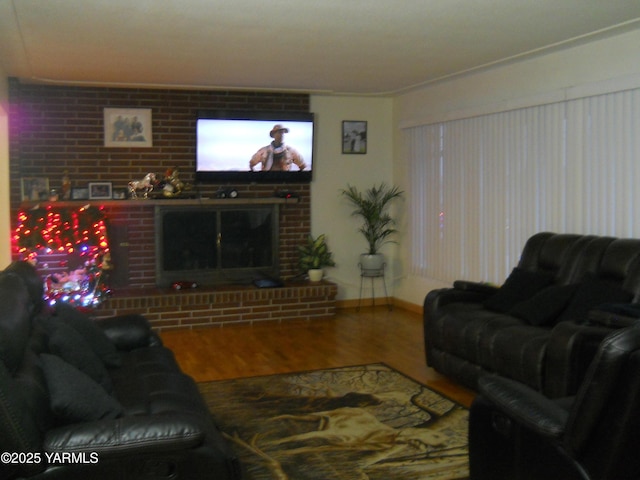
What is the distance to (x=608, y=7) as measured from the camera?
424 centimetres

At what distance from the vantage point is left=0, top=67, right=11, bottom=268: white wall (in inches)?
255

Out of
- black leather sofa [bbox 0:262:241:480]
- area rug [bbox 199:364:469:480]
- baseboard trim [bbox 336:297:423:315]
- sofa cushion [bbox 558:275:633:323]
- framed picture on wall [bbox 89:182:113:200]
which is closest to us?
black leather sofa [bbox 0:262:241:480]

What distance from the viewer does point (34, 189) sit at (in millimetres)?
6977

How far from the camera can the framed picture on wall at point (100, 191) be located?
7.16 metres

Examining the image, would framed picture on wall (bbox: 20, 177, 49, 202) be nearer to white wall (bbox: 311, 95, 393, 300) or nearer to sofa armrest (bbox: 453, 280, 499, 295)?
white wall (bbox: 311, 95, 393, 300)

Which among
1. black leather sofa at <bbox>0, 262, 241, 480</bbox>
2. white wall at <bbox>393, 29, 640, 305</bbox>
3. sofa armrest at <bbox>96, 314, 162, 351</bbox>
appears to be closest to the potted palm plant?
white wall at <bbox>393, 29, 640, 305</bbox>

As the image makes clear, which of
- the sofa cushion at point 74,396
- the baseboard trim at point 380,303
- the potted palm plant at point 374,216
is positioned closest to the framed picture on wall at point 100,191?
the potted palm plant at point 374,216

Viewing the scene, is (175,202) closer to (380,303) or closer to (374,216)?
(374,216)

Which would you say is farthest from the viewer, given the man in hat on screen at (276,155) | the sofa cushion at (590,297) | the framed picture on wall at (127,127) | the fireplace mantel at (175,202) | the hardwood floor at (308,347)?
the man in hat on screen at (276,155)

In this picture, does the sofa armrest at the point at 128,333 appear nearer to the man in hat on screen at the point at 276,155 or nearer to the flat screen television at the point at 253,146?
the flat screen television at the point at 253,146

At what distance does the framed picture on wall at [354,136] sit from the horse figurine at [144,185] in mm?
2247

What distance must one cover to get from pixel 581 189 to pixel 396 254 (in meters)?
3.20

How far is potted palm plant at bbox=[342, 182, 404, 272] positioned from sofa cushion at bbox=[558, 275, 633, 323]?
3.64 meters

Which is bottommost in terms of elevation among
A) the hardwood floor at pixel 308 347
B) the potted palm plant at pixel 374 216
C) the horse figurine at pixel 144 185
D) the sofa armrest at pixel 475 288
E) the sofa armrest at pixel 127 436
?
the hardwood floor at pixel 308 347
